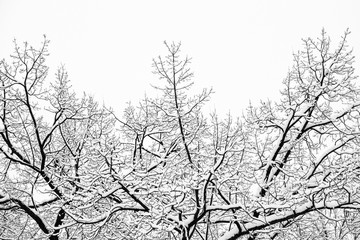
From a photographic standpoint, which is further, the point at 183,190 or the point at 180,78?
the point at 180,78

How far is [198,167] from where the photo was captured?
594 cm

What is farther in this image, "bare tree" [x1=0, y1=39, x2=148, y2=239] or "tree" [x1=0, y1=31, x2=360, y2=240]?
"bare tree" [x1=0, y1=39, x2=148, y2=239]

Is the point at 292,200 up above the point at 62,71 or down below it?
below

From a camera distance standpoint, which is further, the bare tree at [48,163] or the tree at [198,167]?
the bare tree at [48,163]

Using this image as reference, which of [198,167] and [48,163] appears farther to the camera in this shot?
[48,163]

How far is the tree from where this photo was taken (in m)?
5.28

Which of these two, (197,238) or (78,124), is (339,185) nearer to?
(197,238)

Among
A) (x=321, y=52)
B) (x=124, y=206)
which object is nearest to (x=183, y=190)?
(x=124, y=206)

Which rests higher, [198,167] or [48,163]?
[48,163]

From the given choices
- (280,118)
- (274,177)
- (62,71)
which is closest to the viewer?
(274,177)

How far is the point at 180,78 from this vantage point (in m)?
6.70

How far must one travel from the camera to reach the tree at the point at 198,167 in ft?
17.3

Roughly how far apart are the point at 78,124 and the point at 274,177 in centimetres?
672

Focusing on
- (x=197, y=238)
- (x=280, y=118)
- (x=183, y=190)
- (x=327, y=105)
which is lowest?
(x=183, y=190)
